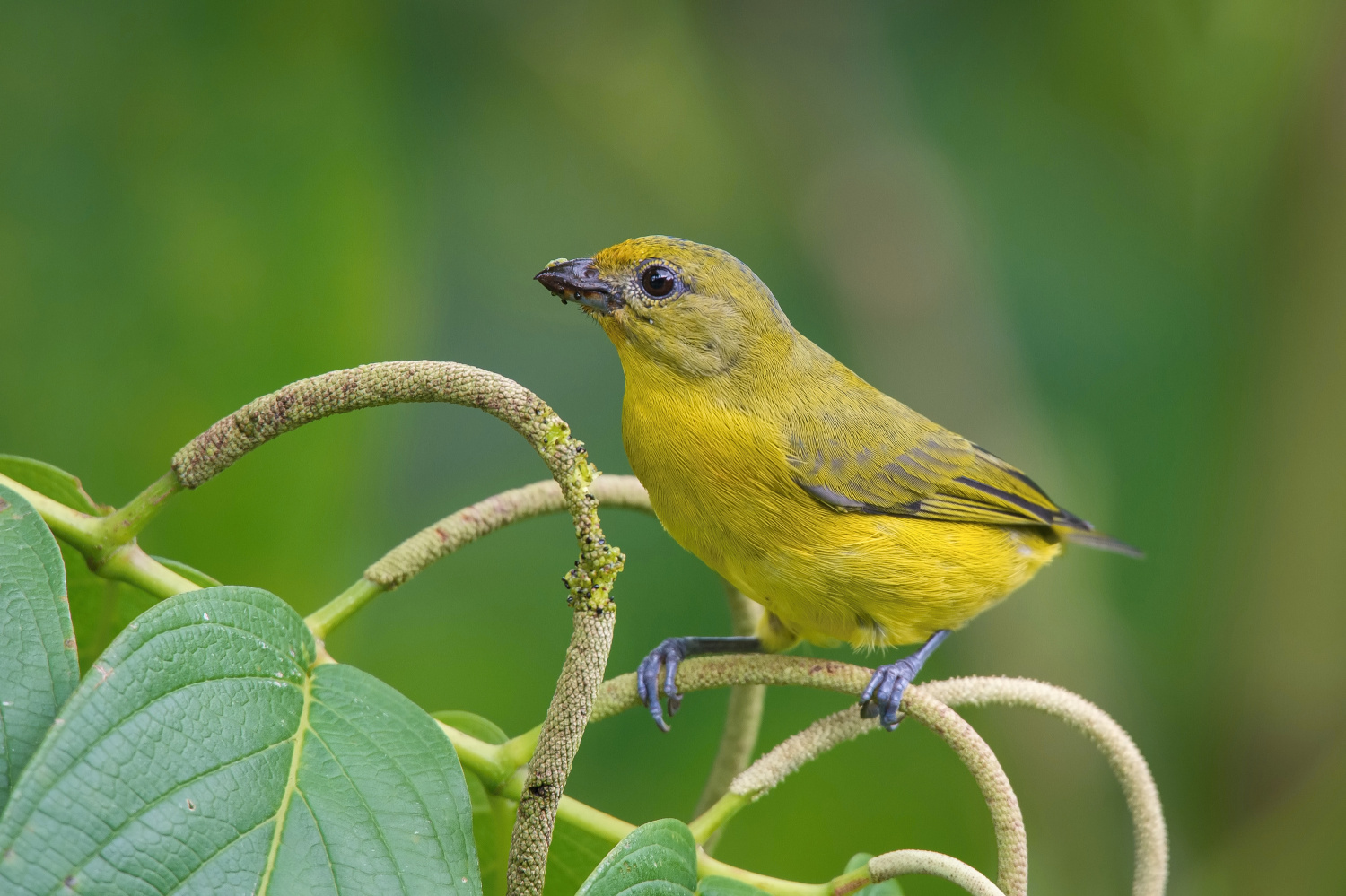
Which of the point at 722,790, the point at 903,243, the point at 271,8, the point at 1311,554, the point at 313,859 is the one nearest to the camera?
the point at 313,859

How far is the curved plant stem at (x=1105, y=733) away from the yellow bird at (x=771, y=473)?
286 mm

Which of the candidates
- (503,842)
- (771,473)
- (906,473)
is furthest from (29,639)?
(906,473)

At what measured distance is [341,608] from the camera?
4.27 ft

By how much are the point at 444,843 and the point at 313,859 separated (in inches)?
5.1

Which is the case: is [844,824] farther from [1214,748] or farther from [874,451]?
[874,451]

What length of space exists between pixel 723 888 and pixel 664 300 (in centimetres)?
122

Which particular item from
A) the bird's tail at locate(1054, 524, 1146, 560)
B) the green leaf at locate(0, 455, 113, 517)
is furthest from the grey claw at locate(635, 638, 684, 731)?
the bird's tail at locate(1054, 524, 1146, 560)

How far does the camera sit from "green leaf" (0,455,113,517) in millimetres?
1393

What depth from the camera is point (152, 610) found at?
3.41 feet

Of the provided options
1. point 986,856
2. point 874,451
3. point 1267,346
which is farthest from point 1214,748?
point 874,451

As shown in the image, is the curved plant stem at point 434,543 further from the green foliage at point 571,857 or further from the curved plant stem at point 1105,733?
→ the curved plant stem at point 1105,733

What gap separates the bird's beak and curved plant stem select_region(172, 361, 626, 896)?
94 centimetres

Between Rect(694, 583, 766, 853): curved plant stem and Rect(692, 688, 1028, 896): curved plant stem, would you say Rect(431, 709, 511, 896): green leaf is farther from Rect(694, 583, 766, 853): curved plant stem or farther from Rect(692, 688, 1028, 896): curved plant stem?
Rect(694, 583, 766, 853): curved plant stem

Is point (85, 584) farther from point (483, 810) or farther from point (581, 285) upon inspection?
point (581, 285)
